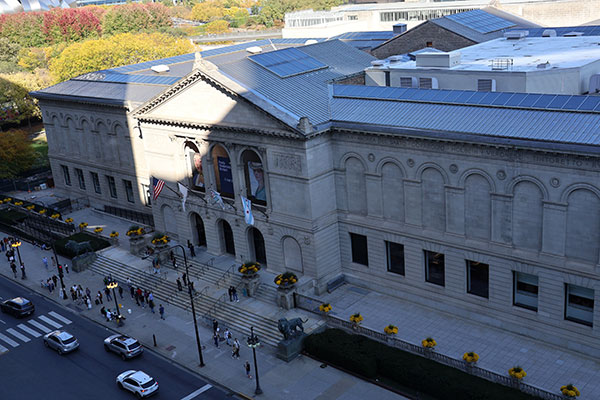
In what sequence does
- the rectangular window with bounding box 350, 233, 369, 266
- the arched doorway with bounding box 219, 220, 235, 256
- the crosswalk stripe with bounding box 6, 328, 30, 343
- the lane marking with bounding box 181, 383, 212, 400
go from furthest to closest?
the arched doorway with bounding box 219, 220, 235, 256 < the rectangular window with bounding box 350, 233, 369, 266 < the crosswalk stripe with bounding box 6, 328, 30, 343 < the lane marking with bounding box 181, 383, 212, 400

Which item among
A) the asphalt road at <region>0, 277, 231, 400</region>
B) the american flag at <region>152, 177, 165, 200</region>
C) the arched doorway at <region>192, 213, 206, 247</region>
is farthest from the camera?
the arched doorway at <region>192, 213, 206, 247</region>

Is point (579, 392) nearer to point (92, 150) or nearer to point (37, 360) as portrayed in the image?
point (37, 360)

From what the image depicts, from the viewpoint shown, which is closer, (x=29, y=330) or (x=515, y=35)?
(x=29, y=330)

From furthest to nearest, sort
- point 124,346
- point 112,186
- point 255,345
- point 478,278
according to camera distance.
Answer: point 112,186 < point 124,346 < point 478,278 < point 255,345

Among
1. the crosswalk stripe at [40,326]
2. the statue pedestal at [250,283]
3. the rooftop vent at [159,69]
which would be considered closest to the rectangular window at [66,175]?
the rooftop vent at [159,69]

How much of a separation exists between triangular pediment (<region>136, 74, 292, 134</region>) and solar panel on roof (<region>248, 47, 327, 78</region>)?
6.27m

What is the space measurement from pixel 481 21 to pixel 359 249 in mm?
42799

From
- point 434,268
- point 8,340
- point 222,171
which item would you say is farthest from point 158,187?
point 434,268

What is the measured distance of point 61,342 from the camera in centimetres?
5022

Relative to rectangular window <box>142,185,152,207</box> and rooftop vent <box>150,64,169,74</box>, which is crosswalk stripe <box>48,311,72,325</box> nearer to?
rectangular window <box>142,185,152,207</box>

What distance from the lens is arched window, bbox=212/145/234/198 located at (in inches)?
2298

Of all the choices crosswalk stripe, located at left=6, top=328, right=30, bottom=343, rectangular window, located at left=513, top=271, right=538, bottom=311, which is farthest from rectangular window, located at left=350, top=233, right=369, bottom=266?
crosswalk stripe, located at left=6, top=328, right=30, bottom=343

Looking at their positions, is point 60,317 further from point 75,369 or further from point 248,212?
point 248,212

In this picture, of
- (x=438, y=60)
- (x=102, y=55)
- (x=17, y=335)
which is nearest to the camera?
(x=17, y=335)
